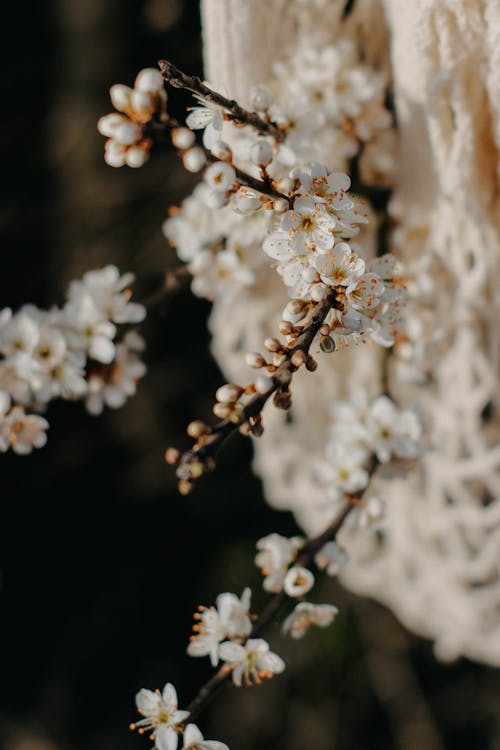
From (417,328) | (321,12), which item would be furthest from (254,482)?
(321,12)

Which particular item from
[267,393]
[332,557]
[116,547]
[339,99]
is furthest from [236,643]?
[116,547]

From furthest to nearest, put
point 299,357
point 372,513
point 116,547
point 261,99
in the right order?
point 116,547 < point 372,513 < point 261,99 < point 299,357

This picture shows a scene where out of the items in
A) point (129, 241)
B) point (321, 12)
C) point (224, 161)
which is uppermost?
point (129, 241)

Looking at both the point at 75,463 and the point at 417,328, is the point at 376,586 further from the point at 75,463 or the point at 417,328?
the point at 75,463

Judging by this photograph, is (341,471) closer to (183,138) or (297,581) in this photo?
(297,581)

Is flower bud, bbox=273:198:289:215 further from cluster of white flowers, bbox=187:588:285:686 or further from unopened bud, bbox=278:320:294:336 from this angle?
cluster of white flowers, bbox=187:588:285:686

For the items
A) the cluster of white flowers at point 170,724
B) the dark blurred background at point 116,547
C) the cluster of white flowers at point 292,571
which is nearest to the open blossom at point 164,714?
the cluster of white flowers at point 170,724
